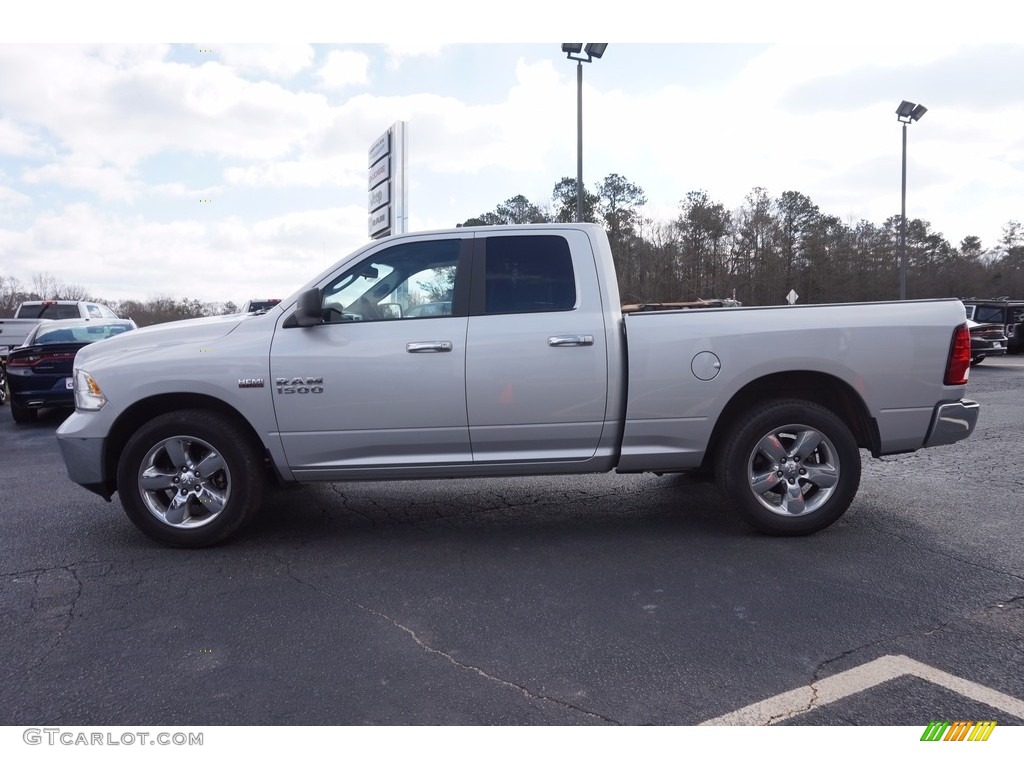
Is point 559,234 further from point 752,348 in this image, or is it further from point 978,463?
point 978,463

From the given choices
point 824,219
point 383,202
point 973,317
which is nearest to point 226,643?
point 383,202

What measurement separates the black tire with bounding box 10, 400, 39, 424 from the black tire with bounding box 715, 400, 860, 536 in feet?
35.8

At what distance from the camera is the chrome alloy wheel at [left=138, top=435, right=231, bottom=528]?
180 inches

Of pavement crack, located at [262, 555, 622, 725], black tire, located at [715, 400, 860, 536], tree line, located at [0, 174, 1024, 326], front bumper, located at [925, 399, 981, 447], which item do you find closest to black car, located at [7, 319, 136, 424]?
pavement crack, located at [262, 555, 622, 725]

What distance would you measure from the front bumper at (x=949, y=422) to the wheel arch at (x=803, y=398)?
1.17 ft

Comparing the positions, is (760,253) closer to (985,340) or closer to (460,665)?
(985,340)

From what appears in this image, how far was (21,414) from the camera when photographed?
37.5ft

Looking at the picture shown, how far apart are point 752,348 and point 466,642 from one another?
257 centimetres

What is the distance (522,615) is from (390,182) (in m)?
12.4

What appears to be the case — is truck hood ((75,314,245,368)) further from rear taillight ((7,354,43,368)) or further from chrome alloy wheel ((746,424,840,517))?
rear taillight ((7,354,43,368))

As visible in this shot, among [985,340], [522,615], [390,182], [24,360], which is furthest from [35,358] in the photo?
[985,340]

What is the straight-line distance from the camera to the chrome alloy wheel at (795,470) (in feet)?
15.1

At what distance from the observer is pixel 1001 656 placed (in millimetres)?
3006

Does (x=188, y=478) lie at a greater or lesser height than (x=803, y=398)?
lesser
